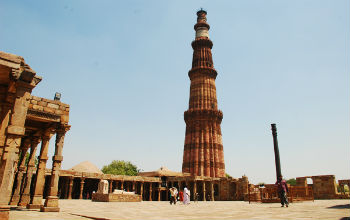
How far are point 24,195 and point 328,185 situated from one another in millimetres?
31411

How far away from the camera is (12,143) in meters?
6.18

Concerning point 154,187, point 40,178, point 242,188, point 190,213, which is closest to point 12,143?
point 40,178

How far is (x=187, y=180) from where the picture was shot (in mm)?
32594

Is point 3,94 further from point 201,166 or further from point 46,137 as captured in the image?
point 201,166

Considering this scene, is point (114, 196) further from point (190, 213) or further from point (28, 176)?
point (190, 213)

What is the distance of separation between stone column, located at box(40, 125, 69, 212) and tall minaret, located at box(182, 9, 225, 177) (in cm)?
3155

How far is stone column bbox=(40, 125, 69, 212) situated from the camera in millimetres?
9131

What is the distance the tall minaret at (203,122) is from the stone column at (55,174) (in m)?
31.6

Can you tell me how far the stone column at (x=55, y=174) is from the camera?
9131 millimetres

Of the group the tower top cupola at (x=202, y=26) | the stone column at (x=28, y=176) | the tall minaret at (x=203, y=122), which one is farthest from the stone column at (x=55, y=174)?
the tower top cupola at (x=202, y=26)

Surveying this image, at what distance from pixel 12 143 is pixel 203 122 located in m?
37.2

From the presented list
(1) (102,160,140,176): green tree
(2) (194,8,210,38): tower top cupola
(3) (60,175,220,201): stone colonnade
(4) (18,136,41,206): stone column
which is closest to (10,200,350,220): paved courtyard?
(4) (18,136,41,206): stone column

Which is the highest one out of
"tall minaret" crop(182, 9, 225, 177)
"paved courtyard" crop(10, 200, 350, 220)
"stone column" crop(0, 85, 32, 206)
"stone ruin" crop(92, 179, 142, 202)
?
"tall minaret" crop(182, 9, 225, 177)

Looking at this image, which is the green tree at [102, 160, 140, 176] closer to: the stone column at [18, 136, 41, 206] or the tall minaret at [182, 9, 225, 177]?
the tall minaret at [182, 9, 225, 177]
